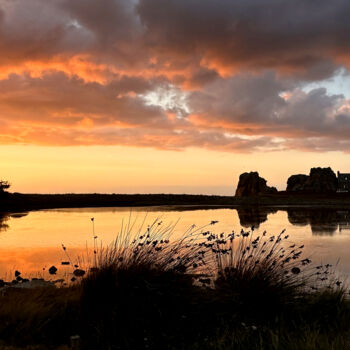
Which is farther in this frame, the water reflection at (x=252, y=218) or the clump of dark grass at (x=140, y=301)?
the water reflection at (x=252, y=218)

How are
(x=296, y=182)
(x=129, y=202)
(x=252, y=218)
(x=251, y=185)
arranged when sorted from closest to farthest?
(x=252, y=218) → (x=129, y=202) → (x=251, y=185) → (x=296, y=182)

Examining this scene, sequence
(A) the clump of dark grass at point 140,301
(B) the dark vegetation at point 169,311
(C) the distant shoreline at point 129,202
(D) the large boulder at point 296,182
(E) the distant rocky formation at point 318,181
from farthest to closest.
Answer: (D) the large boulder at point 296,182 < (E) the distant rocky formation at point 318,181 < (C) the distant shoreline at point 129,202 < (A) the clump of dark grass at point 140,301 < (B) the dark vegetation at point 169,311

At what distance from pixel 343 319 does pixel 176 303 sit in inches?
99.5

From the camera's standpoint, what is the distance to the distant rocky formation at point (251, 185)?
104 metres

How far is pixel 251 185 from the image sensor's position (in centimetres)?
10588

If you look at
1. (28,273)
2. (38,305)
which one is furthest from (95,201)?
(38,305)

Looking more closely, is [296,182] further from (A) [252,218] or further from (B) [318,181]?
(A) [252,218]

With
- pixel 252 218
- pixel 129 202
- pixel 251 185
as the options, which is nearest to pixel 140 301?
pixel 252 218

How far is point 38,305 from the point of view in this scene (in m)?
6.82

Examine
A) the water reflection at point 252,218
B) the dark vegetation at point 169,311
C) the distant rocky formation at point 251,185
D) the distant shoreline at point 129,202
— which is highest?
the distant rocky formation at point 251,185

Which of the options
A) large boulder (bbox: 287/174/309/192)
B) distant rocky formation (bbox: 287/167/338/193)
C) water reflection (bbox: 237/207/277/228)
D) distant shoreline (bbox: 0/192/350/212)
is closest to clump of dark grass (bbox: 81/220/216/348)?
water reflection (bbox: 237/207/277/228)

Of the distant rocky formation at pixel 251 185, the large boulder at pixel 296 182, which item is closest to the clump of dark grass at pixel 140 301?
the distant rocky formation at pixel 251 185

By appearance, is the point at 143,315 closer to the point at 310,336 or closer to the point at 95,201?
the point at 310,336

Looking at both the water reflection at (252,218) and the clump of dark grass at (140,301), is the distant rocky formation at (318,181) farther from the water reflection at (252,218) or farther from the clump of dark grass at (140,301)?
the clump of dark grass at (140,301)
